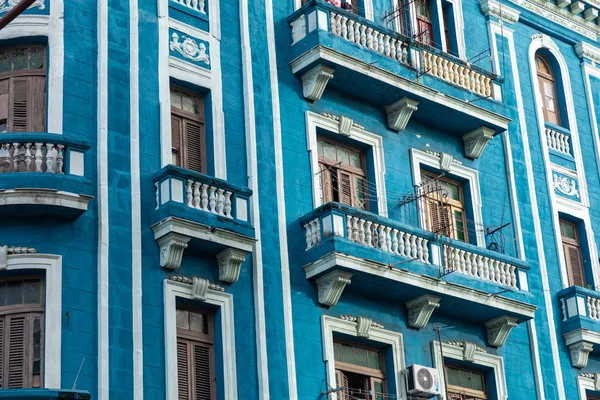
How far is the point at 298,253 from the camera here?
24.1 m

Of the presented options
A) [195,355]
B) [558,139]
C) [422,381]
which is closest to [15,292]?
[195,355]

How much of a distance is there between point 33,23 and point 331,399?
812 centimetres

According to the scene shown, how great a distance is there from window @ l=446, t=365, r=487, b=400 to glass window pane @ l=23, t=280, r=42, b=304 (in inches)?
328

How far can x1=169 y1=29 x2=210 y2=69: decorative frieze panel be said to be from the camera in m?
24.2

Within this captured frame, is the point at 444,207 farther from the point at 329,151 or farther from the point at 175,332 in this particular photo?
the point at 175,332

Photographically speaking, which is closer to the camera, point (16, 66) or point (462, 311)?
point (16, 66)

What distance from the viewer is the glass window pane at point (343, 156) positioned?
2611cm

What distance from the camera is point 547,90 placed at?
31156mm

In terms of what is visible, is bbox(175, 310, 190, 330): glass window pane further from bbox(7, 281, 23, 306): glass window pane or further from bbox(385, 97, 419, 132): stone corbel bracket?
bbox(385, 97, 419, 132): stone corbel bracket

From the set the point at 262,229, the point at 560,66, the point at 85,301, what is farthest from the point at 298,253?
the point at 560,66

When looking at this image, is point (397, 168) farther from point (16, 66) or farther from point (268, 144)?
point (16, 66)

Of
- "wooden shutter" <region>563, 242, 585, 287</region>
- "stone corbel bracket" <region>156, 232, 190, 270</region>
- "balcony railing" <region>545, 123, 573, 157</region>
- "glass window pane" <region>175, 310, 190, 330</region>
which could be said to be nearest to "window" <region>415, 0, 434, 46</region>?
"balcony railing" <region>545, 123, 573, 157</region>

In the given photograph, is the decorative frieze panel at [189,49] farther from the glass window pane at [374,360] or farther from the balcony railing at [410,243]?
the glass window pane at [374,360]

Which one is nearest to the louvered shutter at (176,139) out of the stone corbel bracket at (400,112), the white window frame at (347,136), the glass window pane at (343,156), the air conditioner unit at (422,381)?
the white window frame at (347,136)
